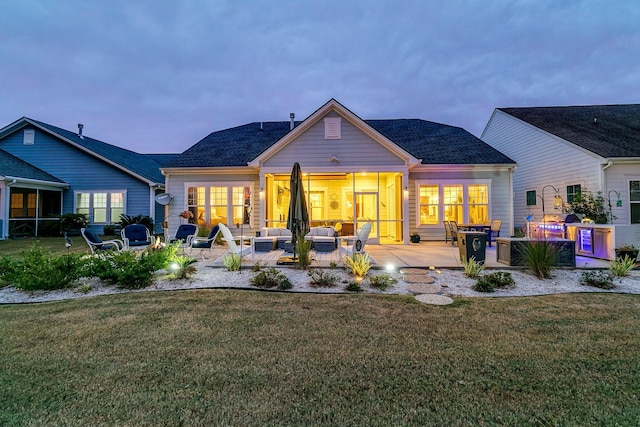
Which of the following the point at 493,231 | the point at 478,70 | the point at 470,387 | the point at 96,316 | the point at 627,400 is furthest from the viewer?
the point at 478,70

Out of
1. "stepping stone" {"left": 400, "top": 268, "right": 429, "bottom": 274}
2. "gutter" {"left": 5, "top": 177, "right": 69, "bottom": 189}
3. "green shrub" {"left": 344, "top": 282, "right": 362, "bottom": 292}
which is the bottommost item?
"green shrub" {"left": 344, "top": 282, "right": 362, "bottom": 292}

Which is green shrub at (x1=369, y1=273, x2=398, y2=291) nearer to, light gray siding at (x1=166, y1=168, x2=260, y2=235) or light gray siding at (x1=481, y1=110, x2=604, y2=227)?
light gray siding at (x1=166, y1=168, x2=260, y2=235)

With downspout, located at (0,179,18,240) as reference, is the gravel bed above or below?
below

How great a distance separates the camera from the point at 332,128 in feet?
38.8

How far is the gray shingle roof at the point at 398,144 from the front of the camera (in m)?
12.7

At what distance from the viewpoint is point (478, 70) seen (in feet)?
91.7

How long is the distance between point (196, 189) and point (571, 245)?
13478 millimetres

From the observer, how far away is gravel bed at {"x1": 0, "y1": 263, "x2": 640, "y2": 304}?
16.4 feet

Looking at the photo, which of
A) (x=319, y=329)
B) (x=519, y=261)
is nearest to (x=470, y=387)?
(x=319, y=329)

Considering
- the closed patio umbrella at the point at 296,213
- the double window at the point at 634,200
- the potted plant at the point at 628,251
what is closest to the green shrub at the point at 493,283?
the closed patio umbrella at the point at 296,213

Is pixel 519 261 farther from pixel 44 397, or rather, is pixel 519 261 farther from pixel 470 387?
pixel 44 397

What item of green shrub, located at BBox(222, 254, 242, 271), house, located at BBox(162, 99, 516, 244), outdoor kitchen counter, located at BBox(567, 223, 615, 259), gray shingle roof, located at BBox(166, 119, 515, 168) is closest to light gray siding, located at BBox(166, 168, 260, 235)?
house, located at BBox(162, 99, 516, 244)

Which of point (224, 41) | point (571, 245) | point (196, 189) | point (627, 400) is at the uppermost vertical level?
point (224, 41)

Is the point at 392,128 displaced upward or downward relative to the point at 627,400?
upward
